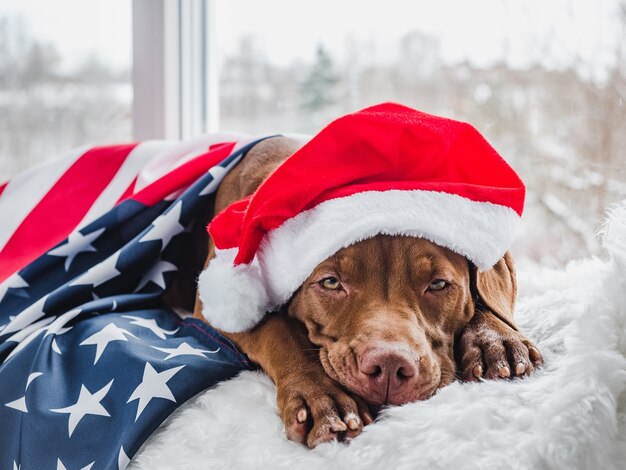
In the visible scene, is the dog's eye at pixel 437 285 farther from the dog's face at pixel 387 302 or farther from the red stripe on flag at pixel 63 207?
the red stripe on flag at pixel 63 207

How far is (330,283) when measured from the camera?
1.37 m

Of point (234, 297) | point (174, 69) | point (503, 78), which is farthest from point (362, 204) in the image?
point (174, 69)

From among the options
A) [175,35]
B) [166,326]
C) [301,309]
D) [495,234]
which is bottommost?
[166,326]

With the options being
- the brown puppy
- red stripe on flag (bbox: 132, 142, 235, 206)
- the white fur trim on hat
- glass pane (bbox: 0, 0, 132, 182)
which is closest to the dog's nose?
the brown puppy

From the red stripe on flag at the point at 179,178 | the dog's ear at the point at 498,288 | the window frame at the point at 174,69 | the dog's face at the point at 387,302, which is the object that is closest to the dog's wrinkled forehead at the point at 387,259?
the dog's face at the point at 387,302

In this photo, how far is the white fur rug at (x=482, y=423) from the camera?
3.00 feet

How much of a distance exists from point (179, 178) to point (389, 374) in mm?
987

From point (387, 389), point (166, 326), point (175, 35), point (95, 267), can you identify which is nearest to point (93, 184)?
point (95, 267)

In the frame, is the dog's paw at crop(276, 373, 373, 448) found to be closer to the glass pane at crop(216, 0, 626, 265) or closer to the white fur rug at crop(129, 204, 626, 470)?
the white fur rug at crop(129, 204, 626, 470)

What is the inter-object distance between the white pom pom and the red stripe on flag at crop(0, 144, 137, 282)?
813 millimetres

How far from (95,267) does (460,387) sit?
0.99 metres

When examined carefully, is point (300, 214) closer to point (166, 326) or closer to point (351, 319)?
point (351, 319)

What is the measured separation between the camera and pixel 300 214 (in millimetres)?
1374

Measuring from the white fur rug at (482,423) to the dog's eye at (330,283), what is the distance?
21 cm
